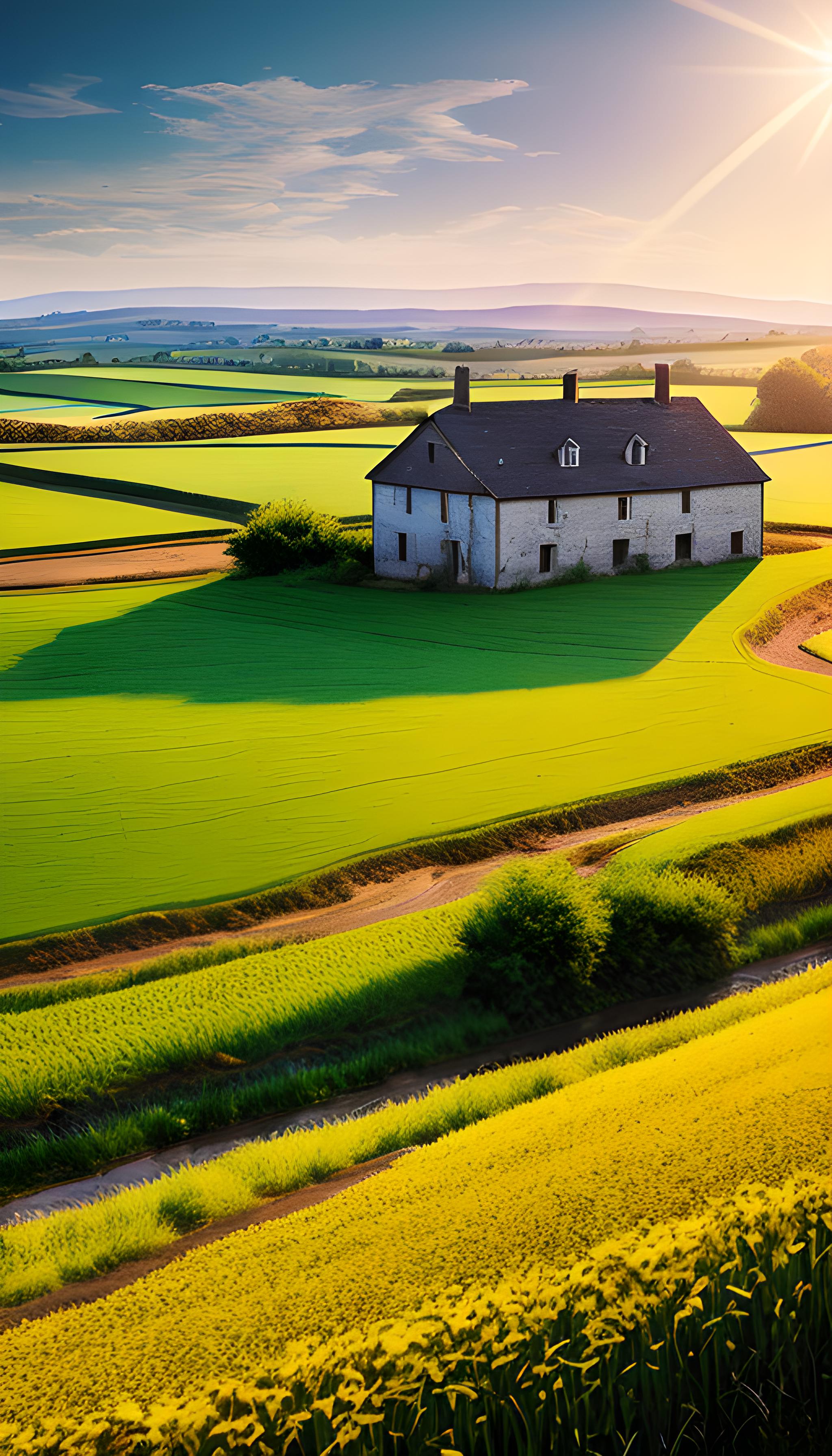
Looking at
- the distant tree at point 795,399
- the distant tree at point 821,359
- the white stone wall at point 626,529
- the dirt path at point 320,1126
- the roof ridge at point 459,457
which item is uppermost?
the distant tree at point 821,359

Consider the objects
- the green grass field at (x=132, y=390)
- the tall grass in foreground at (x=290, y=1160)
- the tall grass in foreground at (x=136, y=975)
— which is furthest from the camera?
the green grass field at (x=132, y=390)

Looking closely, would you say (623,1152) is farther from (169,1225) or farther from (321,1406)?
(169,1225)

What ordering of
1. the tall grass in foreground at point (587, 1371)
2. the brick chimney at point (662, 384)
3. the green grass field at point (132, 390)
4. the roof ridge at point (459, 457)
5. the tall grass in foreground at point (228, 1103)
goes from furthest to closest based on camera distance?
the green grass field at point (132, 390) → the brick chimney at point (662, 384) → the roof ridge at point (459, 457) → the tall grass in foreground at point (228, 1103) → the tall grass in foreground at point (587, 1371)

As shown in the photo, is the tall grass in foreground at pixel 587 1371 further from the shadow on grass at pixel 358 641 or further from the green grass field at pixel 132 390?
the green grass field at pixel 132 390

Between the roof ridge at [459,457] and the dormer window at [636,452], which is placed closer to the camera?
the roof ridge at [459,457]

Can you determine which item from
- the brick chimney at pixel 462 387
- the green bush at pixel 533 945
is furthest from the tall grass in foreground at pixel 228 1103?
the brick chimney at pixel 462 387

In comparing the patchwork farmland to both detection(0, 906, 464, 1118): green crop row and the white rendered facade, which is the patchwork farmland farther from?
the white rendered facade

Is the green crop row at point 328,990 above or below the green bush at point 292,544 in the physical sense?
below
